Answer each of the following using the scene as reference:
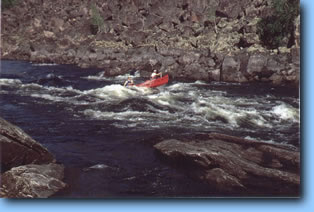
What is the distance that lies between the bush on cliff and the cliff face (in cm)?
76

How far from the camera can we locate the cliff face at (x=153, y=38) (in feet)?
86.9

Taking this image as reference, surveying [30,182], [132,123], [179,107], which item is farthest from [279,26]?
[30,182]

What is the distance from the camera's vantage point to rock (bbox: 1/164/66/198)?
7.01 metres

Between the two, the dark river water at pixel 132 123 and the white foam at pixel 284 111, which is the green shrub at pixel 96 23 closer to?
the dark river water at pixel 132 123

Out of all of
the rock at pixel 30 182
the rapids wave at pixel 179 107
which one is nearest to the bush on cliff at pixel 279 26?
the rapids wave at pixel 179 107

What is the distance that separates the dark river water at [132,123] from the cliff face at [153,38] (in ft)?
14.1

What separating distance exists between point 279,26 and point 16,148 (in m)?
27.4

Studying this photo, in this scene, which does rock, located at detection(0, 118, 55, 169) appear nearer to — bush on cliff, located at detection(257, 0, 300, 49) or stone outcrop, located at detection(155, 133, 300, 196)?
stone outcrop, located at detection(155, 133, 300, 196)

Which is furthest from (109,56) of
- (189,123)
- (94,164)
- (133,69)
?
(94,164)

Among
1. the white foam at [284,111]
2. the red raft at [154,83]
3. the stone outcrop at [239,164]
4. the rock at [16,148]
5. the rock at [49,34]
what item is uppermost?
the rock at [49,34]

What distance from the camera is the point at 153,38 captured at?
44.1 m

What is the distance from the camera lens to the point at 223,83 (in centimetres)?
2448

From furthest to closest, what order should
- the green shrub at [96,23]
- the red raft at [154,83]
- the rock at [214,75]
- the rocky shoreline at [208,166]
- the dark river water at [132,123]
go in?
the green shrub at [96,23] < the rock at [214,75] < the red raft at [154,83] < the dark river water at [132,123] < the rocky shoreline at [208,166]

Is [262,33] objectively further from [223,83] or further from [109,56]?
[109,56]
